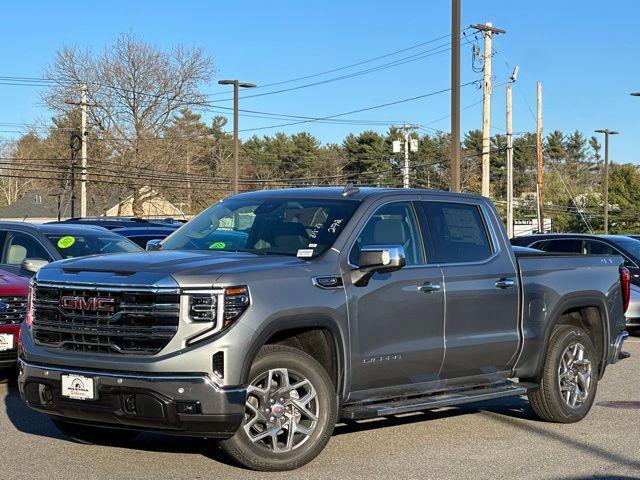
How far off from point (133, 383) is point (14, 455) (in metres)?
1.54

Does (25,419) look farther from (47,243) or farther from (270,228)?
(47,243)

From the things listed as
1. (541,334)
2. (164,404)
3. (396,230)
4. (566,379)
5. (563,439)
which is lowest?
(563,439)

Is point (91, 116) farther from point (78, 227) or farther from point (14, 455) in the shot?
point (14, 455)

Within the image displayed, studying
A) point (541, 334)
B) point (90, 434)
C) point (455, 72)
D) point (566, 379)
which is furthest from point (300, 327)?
point (455, 72)

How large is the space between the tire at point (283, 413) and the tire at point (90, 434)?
51.7 inches

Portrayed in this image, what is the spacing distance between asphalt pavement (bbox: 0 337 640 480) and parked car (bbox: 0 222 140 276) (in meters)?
2.40

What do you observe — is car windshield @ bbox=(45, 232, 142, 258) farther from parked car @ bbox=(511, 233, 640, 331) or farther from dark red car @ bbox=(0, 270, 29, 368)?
parked car @ bbox=(511, 233, 640, 331)

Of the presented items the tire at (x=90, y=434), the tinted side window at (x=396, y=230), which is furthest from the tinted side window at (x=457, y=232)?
the tire at (x=90, y=434)

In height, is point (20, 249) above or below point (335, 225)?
below

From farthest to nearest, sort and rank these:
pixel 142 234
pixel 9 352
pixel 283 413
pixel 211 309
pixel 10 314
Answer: pixel 142 234 → pixel 10 314 → pixel 9 352 → pixel 283 413 → pixel 211 309

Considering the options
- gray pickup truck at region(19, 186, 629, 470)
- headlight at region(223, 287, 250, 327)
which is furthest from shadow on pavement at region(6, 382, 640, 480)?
headlight at region(223, 287, 250, 327)

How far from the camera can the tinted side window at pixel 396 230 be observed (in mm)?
7410

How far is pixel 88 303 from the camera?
641cm

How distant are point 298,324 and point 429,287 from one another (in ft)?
4.36
